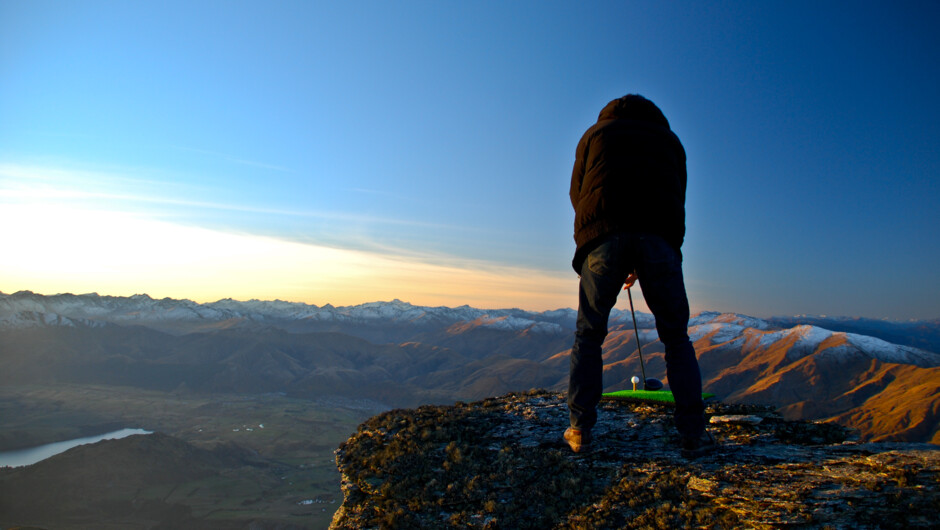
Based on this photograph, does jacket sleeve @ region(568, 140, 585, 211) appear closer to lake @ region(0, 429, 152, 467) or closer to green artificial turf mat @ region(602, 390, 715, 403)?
green artificial turf mat @ region(602, 390, 715, 403)

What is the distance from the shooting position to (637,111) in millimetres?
6117

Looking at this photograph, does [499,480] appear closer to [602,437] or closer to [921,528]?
[602,437]

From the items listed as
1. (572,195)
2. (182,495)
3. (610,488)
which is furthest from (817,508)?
(182,495)

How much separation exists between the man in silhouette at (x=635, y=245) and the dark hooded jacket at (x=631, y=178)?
12mm

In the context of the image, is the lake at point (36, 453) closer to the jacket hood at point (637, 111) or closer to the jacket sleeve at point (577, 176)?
the jacket sleeve at point (577, 176)

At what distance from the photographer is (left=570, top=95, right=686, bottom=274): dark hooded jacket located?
5.51 m

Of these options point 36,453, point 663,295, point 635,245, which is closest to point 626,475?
point 663,295

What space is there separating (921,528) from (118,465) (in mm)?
187063

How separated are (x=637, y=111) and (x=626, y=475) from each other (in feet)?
15.3

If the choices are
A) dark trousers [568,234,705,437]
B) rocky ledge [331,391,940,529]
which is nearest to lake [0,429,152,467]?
rocky ledge [331,391,940,529]


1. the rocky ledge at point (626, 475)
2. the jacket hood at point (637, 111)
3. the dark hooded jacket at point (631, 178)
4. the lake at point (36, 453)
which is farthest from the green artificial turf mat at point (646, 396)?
the lake at point (36, 453)

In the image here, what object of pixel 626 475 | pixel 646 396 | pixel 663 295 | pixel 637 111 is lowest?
pixel 626 475

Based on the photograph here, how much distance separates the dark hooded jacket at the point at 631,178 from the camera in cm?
551

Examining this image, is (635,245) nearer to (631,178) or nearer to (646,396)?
(631,178)
